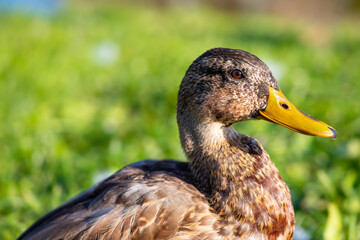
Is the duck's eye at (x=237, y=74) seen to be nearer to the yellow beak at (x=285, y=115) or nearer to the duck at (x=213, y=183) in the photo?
the duck at (x=213, y=183)

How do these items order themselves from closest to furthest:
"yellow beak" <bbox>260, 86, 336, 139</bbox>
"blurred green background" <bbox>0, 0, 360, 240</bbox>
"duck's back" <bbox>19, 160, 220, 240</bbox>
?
"duck's back" <bbox>19, 160, 220, 240</bbox> → "yellow beak" <bbox>260, 86, 336, 139</bbox> → "blurred green background" <bbox>0, 0, 360, 240</bbox>

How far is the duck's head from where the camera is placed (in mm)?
1704

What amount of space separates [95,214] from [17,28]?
5.13 meters

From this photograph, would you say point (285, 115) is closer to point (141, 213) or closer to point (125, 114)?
point (141, 213)

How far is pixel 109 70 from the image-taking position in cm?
458

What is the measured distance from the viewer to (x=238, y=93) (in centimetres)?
172

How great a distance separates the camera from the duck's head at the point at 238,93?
1.70 meters

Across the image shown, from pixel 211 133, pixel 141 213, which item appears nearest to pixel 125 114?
pixel 211 133

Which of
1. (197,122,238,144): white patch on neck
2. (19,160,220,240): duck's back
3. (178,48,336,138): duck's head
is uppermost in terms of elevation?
(178,48,336,138): duck's head

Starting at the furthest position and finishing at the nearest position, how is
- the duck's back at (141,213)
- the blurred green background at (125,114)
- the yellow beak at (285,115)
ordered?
the blurred green background at (125,114), the yellow beak at (285,115), the duck's back at (141,213)

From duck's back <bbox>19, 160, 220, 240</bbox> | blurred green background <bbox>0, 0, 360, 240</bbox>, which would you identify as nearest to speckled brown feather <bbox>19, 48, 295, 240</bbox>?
duck's back <bbox>19, 160, 220, 240</bbox>

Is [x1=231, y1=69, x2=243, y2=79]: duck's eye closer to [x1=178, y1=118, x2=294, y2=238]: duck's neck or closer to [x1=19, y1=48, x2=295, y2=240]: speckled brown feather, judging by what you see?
[x1=19, y1=48, x2=295, y2=240]: speckled brown feather

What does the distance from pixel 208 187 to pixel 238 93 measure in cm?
42

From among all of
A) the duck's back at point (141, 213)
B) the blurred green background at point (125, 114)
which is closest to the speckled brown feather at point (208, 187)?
the duck's back at point (141, 213)
